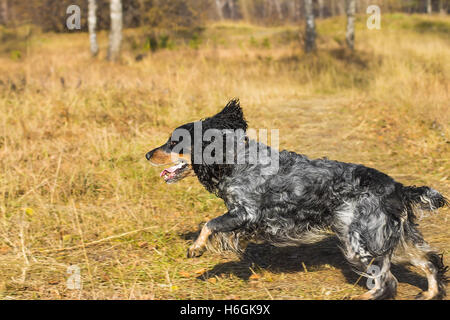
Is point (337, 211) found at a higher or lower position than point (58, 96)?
lower

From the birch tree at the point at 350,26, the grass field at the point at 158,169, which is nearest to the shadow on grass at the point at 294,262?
the grass field at the point at 158,169

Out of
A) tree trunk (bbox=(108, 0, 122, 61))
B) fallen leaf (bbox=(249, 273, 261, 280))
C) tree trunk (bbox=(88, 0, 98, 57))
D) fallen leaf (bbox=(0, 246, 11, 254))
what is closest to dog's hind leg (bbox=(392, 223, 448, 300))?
fallen leaf (bbox=(249, 273, 261, 280))

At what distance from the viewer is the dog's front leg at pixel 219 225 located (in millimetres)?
4100

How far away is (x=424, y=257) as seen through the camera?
13.1 ft

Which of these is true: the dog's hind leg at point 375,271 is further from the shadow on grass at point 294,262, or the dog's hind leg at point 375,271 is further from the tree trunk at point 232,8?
the tree trunk at point 232,8

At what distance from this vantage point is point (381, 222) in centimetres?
388

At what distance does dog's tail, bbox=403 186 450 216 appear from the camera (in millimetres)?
3934

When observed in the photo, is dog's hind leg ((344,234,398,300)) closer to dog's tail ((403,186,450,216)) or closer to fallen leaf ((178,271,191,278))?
dog's tail ((403,186,450,216))

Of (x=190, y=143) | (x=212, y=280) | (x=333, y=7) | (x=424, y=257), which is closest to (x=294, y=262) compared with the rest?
(x=212, y=280)

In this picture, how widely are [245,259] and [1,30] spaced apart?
35671 millimetres

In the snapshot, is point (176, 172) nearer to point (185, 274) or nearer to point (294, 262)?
point (185, 274)

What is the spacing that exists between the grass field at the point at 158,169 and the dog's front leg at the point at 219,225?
0.45 m
